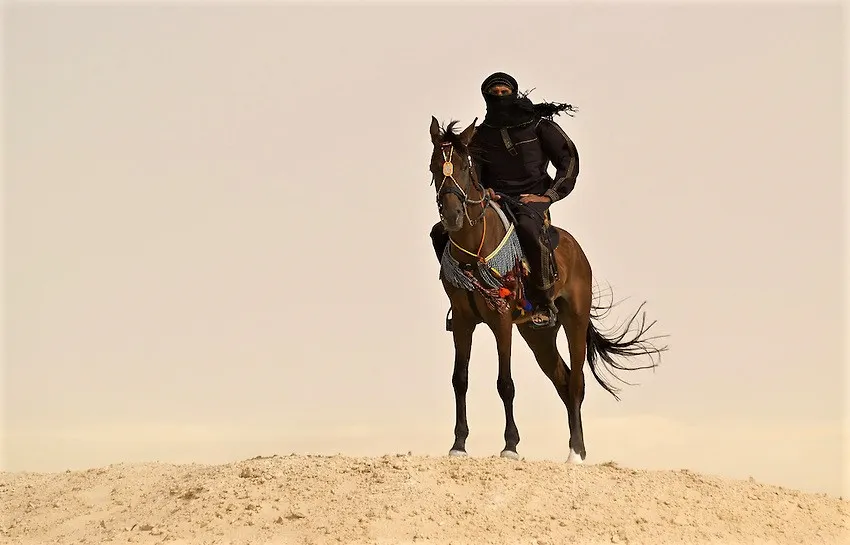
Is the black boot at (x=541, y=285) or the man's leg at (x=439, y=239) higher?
the man's leg at (x=439, y=239)

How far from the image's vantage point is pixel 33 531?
567 inches

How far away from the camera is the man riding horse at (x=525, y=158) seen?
15266 mm

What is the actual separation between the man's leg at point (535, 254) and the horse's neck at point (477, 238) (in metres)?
0.57

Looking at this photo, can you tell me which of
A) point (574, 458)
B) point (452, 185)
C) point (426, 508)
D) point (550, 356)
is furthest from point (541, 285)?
point (426, 508)

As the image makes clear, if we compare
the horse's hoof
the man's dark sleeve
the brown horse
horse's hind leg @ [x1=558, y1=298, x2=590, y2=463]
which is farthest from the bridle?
the horse's hoof

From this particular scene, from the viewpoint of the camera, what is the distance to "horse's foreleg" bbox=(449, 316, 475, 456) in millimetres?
14523

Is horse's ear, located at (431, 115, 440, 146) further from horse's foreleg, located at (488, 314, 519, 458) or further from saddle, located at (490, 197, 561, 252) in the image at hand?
horse's foreleg, located at (488, 314, 519, 458)

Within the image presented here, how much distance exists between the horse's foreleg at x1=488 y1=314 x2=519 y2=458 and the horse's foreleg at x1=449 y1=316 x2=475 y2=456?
14.0 inches

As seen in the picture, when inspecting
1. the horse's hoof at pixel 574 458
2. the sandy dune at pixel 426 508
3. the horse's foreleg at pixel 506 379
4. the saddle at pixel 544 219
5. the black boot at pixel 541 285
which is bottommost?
the sandy dune at pixel 426 508

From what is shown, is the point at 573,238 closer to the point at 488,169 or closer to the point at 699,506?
the point at 488,169

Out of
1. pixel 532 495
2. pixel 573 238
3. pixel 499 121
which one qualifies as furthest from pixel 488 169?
pixel 532 495

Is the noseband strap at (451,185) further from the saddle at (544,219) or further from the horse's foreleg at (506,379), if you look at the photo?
the horse's foreleg at (506,379)

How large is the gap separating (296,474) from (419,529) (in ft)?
6.69

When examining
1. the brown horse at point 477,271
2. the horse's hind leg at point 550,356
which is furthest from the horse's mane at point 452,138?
the horse's hind leg at point 550,356
